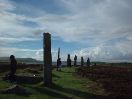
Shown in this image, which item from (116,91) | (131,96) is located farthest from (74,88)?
(131,96)

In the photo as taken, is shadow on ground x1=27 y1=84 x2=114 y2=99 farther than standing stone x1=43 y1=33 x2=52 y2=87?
No

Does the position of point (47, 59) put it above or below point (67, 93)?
above

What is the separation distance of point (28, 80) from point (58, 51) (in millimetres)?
25916

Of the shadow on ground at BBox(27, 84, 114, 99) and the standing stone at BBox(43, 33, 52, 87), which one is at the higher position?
the standing stone at BBox(43, 33, 52, 87)

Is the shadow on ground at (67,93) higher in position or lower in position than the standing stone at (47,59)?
lower

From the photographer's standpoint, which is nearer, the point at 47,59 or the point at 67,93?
the point at 67,93

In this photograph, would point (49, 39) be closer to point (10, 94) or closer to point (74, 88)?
point (74, 88)

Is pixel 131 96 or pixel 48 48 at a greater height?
pixel 48 48

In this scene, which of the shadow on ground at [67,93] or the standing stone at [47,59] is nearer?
the shadow on ground at [67,93]

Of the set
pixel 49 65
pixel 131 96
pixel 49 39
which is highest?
pixel 49 39

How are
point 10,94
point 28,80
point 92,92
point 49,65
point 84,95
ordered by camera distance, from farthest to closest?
point 28,80 → point 49,65 → point 92,92 → point 84,95 → point 10,94

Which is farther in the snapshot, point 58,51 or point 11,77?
point 58,51

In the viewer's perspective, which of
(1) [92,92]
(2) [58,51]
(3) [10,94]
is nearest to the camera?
(3) [10,94]

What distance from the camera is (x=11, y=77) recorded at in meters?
30.1
